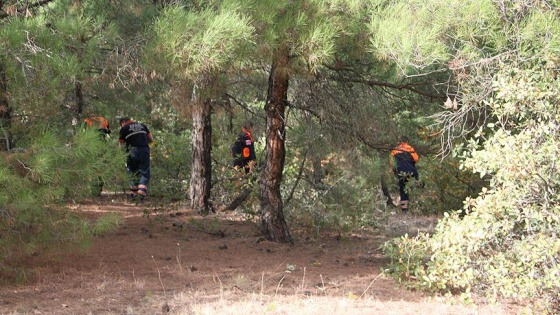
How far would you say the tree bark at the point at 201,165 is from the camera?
1232cm

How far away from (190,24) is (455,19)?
2.66 meters

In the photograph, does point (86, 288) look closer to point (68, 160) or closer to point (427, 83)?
point (68, 160)

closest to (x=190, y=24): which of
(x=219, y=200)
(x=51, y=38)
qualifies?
(x=51, y=38)

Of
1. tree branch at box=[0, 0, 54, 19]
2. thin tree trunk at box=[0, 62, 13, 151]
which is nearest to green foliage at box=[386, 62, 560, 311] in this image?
thin tree trunk at box=[0, 62, 13, 151]

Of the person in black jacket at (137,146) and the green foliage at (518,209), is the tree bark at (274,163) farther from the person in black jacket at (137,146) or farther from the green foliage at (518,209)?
the green foliage at (518,209)

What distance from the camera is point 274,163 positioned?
1002 centimetres

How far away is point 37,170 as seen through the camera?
612cm

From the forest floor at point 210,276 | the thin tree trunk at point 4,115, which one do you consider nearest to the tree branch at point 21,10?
the thin tree trunk at point 4,115

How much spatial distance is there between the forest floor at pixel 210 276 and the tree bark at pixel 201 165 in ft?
2.09

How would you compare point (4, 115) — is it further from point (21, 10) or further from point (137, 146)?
point (137, 146)

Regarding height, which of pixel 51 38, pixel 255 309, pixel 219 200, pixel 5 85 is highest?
pixel 51 38

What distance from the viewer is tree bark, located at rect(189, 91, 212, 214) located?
12.3m

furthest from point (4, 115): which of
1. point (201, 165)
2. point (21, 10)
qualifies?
point (201, 165)

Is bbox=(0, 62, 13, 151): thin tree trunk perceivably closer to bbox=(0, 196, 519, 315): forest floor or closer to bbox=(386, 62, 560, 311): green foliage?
bbox=(0, 196, 519, 315): forest floor
